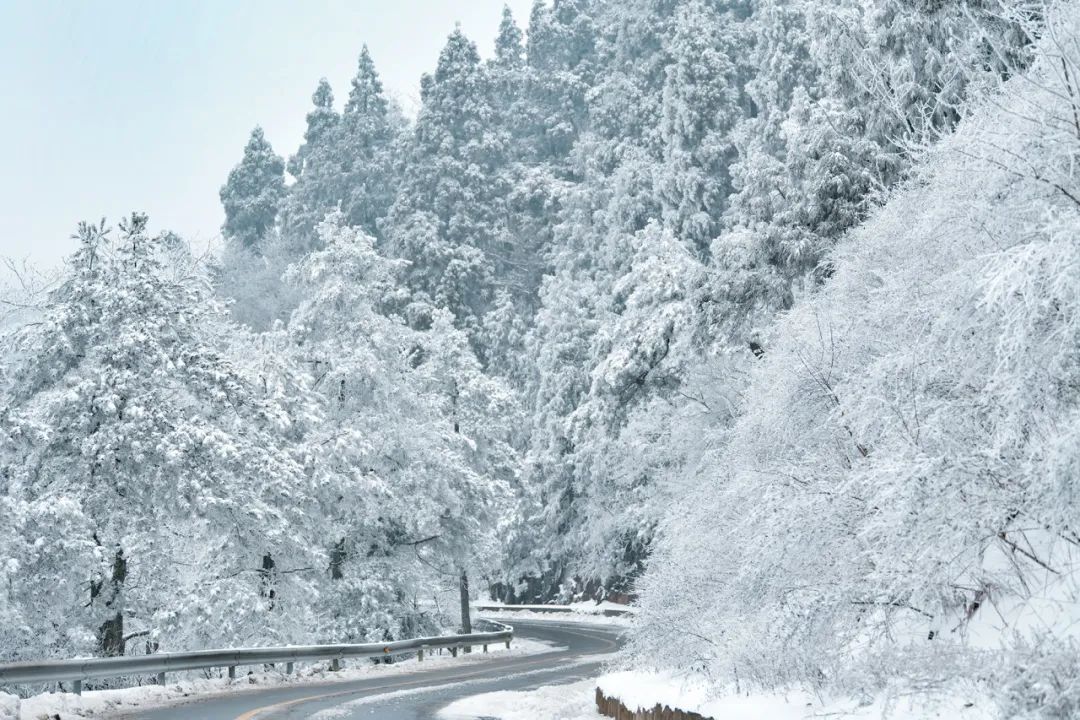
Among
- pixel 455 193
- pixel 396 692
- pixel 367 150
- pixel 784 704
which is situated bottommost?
pixel 396 692

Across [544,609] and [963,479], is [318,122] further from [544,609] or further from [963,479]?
[963,479]

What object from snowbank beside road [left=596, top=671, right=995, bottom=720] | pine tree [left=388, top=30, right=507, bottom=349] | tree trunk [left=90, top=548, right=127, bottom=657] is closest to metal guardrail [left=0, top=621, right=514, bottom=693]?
tree trunk [left=90, top=548, right=127, bottom=657]

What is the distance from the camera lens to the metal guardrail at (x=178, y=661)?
13672 mm

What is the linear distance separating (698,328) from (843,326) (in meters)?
14.4

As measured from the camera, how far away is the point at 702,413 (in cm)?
3209

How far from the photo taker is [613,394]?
32.5 m

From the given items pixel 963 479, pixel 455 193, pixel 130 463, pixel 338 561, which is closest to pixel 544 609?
pixel 338 561

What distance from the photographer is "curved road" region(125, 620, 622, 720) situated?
14.5 meters

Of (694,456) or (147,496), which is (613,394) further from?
(147,496)

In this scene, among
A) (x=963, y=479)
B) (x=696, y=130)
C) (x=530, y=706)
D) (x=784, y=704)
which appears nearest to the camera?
(x=963, y=479)

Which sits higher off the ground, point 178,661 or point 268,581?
point 268,581

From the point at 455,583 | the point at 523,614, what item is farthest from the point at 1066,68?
the point at 523,614

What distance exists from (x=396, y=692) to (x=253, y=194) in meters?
86.7

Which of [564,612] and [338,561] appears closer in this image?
[338,561]
